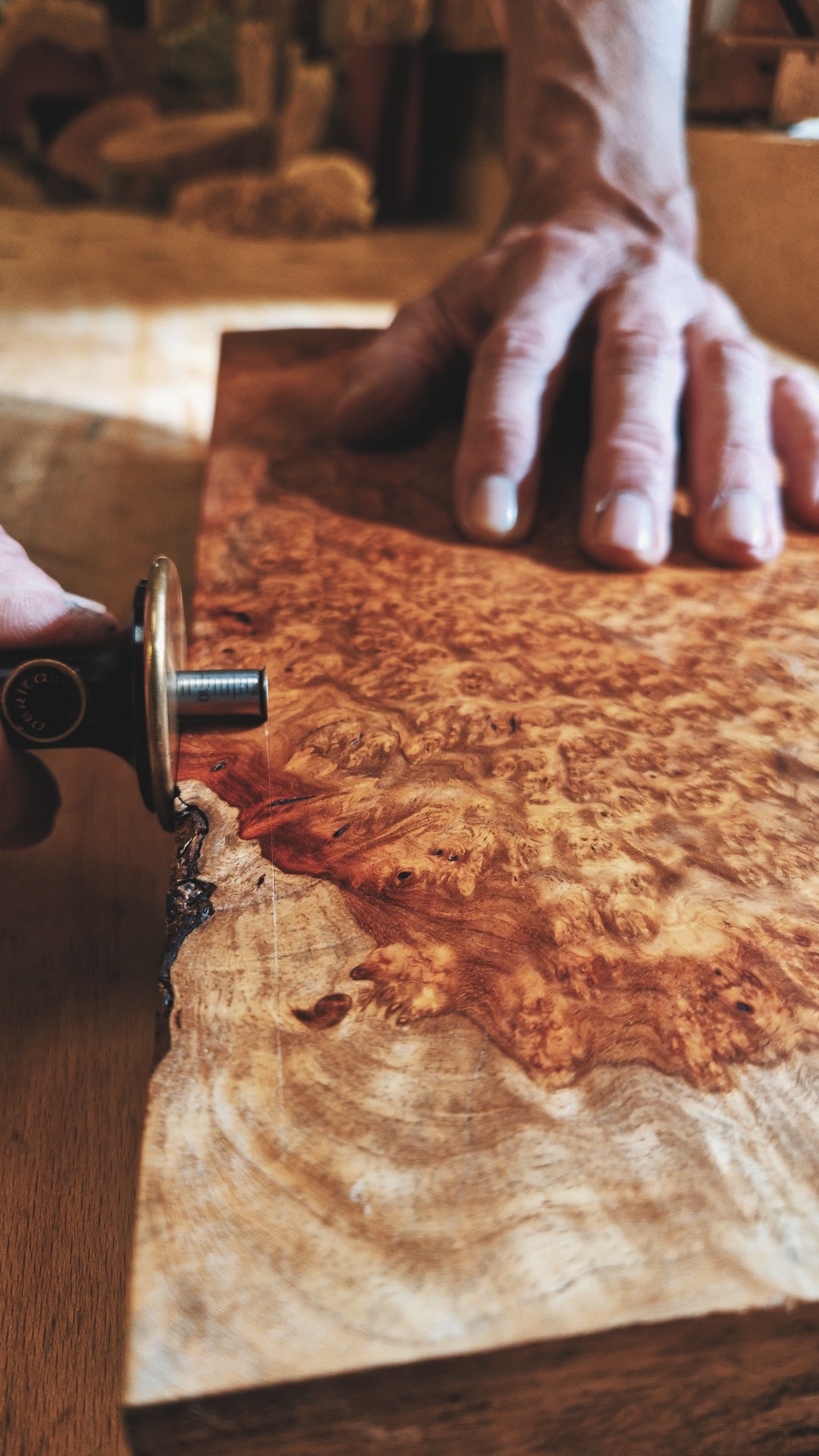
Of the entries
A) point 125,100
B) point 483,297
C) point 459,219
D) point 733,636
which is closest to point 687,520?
point 733,636

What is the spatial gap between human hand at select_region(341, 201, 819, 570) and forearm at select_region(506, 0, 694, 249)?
0.18ft

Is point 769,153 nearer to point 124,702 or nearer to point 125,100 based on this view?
point 124,702

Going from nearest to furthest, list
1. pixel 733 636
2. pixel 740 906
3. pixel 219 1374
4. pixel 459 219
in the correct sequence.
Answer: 1. pixel 219 1374
2. pixel 740 906
3. pixel 733 636
4. pixel 459 219

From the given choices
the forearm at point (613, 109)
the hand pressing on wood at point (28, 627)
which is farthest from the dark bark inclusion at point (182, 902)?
the forearm at point (613, 109)

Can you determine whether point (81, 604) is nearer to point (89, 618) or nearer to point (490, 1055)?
point (89, 618)

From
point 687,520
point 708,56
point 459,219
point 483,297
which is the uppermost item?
point 708,56

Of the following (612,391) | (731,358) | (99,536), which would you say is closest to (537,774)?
(612,391)

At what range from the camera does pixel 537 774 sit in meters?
0.69

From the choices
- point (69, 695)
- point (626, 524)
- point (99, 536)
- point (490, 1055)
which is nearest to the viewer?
point (490, 1055)

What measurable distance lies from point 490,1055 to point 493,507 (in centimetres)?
62

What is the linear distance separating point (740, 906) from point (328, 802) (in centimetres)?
25

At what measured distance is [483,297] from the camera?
1.24m

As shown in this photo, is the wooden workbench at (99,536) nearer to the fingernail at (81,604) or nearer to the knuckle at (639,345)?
the fingernail at (81,604)

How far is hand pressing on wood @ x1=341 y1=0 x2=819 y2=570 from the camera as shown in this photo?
3.31 feet
